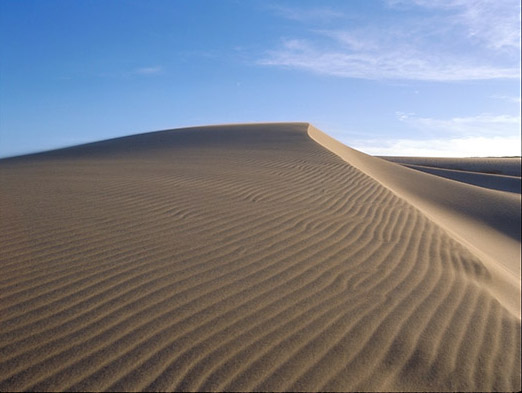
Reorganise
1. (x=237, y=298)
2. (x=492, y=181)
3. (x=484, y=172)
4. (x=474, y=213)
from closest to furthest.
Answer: (x=237, y=298), (x=474, y=213), (x=492, y=181), (x=484, y=172)

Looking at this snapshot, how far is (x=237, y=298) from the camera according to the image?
141 inches

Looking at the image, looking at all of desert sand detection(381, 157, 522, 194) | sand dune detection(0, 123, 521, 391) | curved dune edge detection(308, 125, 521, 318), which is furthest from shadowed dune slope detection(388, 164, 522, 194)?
sand dune detection(0, 123, 521, 391)

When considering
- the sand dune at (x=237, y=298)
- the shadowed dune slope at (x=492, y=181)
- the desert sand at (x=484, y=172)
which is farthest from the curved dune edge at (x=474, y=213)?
the desert sand at (x=484, y=172)

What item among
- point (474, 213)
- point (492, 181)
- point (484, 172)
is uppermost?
point (484, 172)

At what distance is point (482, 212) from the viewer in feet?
40.1

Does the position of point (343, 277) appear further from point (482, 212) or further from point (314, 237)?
point (482, 212)

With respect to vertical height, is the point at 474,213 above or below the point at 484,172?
below

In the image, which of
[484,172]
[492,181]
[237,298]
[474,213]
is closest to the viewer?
[237,298]

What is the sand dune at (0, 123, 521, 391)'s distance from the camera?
274 cm

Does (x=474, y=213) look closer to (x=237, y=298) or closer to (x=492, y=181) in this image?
(x=492, y=181)

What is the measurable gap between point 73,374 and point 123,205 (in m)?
3.75

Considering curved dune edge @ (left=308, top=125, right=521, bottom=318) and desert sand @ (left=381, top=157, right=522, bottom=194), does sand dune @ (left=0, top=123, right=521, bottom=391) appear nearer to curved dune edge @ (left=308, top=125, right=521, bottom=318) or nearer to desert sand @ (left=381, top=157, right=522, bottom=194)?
curved dune edge @ (left=308, top=125, right=521, bottom=318)

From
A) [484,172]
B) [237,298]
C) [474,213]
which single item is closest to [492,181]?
[484,172]

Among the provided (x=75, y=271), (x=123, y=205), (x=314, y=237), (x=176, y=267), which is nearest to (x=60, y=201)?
(x=123, y=205)
